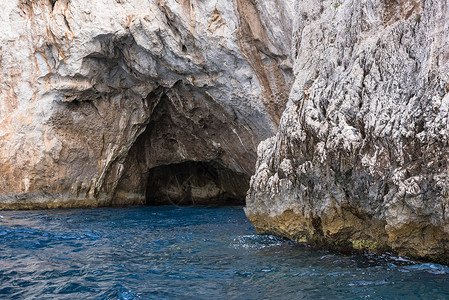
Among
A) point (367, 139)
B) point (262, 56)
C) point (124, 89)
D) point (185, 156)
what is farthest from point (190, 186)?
point (367, 139)

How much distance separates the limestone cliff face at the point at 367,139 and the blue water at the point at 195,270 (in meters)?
0.50

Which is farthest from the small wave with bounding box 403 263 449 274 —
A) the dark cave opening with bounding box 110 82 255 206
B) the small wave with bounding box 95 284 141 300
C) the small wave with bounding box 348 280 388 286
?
the dark cave opening with bounding box 110 82 255 206

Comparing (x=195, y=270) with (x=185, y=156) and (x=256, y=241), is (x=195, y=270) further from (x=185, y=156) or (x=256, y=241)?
(x=185, y=156)

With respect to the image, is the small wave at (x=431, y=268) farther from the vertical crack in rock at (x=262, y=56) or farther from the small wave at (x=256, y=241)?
the vertical crack in rock at (x=262, y=56)

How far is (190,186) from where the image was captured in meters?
22.0

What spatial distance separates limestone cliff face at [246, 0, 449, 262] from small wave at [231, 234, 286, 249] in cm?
20

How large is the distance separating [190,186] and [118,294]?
→ 17.1 m

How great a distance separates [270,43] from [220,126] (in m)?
4.23

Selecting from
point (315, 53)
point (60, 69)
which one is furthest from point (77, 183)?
point (315, 53)

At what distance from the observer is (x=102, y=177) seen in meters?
17.0

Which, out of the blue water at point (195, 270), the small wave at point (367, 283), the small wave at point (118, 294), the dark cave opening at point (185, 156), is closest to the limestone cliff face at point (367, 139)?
the blue water at point (195, 270)

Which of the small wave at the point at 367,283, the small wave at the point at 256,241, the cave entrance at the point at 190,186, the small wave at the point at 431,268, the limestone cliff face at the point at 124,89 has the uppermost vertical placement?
the limestone cliff face at the point at 124,89

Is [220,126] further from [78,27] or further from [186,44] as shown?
[78,27]

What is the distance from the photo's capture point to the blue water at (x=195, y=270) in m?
4.86
